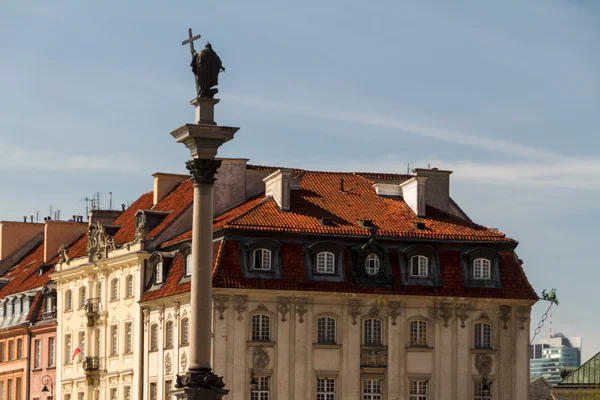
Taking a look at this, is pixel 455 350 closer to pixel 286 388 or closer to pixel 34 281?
pixel 286 388

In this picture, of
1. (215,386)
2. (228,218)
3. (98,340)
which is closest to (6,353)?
(98,340)

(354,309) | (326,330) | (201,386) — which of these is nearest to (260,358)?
(326,330)

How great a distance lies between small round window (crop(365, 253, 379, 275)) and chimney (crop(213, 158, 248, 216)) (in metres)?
9.91

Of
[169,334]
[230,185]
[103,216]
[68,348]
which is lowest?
[169,334]

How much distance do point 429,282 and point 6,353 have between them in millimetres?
42208

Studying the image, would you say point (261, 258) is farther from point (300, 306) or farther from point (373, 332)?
point (373, 332)

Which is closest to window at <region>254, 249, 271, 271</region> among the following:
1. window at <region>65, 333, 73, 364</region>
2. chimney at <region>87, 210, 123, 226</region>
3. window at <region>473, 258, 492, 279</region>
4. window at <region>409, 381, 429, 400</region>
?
window at <region>409, 381, 429, 400</region>

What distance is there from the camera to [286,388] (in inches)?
3770

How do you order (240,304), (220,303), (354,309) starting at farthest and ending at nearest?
1. (354,309)
2. (240,304)
3. (220,303)

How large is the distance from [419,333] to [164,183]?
22.9 metres

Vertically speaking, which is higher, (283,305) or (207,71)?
(207,71)

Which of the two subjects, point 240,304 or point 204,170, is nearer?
point 204,170

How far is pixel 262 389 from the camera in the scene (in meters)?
95.4

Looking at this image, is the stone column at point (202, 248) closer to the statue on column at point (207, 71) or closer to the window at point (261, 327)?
the statue on column at point (207, 71)
